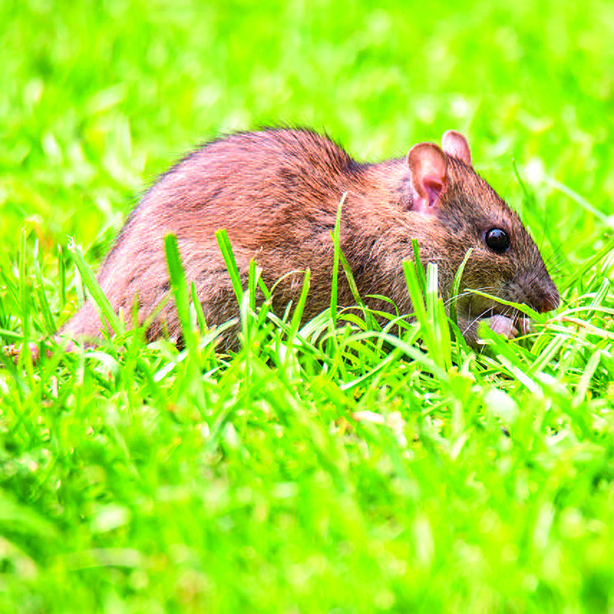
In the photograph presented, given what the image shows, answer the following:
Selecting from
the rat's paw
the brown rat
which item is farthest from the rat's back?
the rat's paw

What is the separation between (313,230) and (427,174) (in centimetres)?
69

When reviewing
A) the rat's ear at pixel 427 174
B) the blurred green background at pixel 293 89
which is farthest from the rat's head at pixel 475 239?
the blurred green background at pixel 293 89

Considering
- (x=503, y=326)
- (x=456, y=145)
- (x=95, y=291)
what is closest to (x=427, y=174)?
(x=456, y=145)

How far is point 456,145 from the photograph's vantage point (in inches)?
181

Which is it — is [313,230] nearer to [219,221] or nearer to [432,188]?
[219,221]

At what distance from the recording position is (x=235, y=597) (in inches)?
78.3

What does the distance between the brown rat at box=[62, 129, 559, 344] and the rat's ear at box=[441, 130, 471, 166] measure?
1.06 feet

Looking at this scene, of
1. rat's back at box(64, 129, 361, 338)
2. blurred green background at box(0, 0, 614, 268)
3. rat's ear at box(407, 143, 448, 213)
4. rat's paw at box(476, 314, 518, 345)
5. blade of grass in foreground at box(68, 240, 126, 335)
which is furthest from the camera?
blurred green background at box(0, 0, 614, 268)

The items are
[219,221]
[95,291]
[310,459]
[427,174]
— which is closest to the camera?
[310,459]

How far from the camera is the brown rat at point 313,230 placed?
12.2ft

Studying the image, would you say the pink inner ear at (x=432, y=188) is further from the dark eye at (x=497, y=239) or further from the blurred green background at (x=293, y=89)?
the blurred green background at (x=293, y=89)

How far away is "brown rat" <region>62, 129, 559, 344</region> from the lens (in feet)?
12.2

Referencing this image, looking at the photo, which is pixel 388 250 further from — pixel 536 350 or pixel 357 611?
pixel 357 611

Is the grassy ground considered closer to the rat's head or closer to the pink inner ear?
the rat's head
